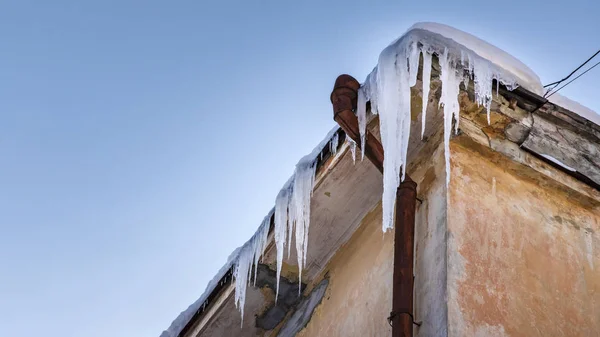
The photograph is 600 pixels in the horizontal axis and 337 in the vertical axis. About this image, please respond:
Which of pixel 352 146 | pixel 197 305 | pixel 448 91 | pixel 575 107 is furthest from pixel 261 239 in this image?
pixel 575 107

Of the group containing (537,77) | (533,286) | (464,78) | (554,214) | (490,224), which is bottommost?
(533,286)

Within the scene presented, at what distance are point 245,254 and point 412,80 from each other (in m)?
1.80

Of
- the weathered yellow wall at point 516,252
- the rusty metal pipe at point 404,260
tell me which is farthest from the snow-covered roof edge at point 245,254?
the weathered yellow wall at point 516,252

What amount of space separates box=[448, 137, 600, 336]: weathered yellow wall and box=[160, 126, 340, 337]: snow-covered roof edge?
30.4 inches

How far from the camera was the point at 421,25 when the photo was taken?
14.2 ft

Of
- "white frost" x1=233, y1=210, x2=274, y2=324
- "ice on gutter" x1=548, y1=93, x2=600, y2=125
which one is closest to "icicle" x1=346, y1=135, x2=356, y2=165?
"white frost" x1=233, y1=210, x2=274, y2=324

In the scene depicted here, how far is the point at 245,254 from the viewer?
5.41 metres

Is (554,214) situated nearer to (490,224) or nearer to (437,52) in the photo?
(490,224)

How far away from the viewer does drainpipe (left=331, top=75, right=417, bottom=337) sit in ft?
12.1

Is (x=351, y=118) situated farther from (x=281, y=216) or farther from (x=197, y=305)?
(x=197, y=305)

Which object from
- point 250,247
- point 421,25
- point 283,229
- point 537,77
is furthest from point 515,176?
point 250,247

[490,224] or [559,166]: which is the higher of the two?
[559,166]

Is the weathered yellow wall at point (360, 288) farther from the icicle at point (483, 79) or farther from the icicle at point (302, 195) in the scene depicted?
the icicle at point (483, 79)

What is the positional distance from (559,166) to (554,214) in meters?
0.27
